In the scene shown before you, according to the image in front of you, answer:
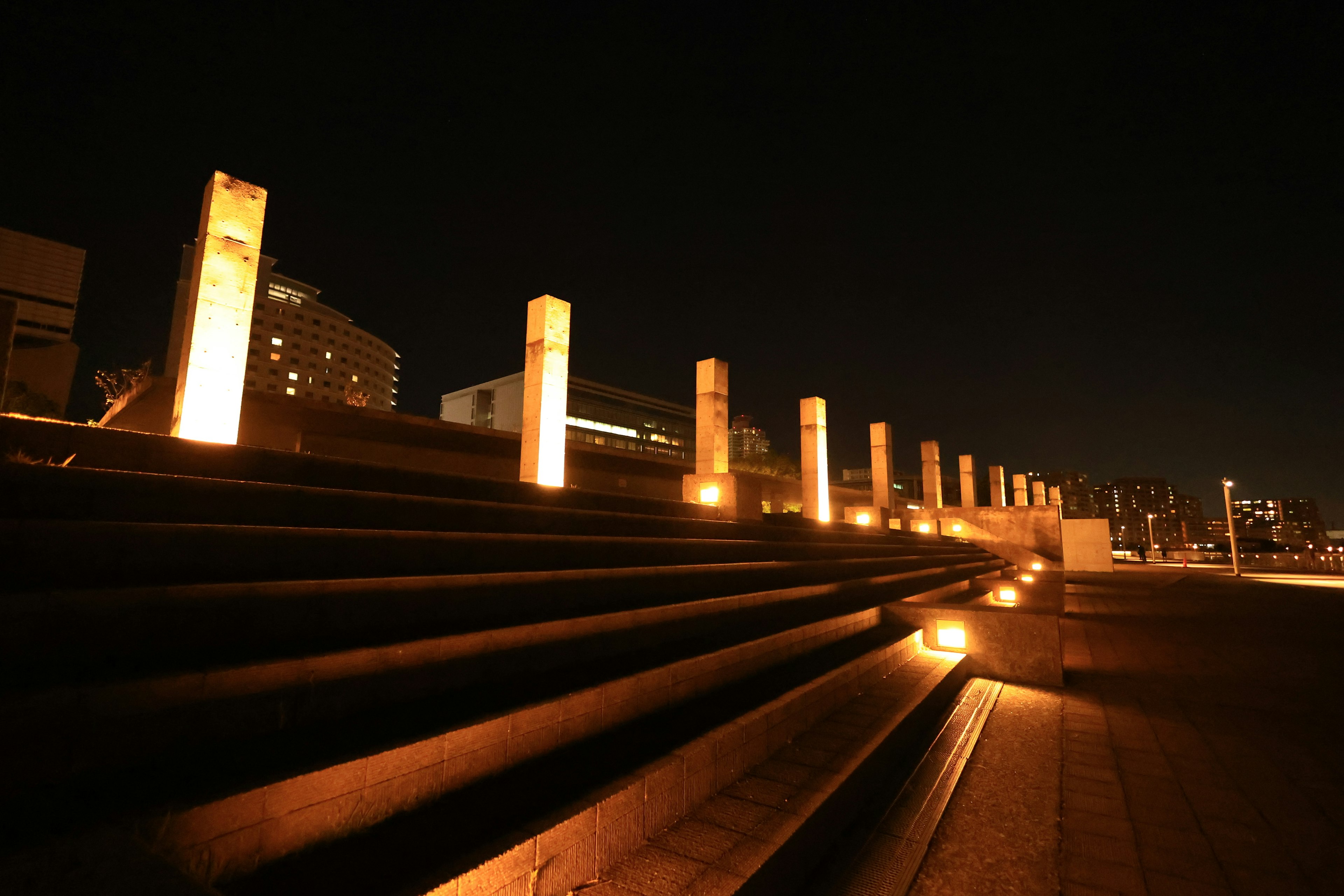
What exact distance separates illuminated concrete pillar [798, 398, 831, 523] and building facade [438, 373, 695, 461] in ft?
138

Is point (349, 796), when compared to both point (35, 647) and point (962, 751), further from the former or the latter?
point (962, 751)

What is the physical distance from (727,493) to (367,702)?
876 centimetres

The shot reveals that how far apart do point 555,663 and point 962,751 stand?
3.46 meters

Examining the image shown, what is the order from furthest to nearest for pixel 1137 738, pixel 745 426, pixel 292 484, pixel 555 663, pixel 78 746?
pixel 745 426
pixel 1137 738
pixel 292 484
pixel 555 663
pixel 78 746

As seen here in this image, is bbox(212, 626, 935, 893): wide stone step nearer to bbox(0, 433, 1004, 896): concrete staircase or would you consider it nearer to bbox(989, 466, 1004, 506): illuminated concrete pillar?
bbox(0, 433, 1004, 896): concrete staircase

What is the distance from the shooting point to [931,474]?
83.6 feet

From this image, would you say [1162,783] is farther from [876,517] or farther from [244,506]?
[876,517]

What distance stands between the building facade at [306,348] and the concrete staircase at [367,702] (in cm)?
7605

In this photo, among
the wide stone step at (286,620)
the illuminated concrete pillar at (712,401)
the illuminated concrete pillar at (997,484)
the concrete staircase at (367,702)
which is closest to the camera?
the concrete staircase at (367,702)

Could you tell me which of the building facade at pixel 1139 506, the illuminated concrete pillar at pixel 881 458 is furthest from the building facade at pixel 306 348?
the building facade at pixel 1139 506

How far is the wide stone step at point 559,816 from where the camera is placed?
1827 millimetres

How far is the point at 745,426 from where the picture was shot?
16250 centimetres

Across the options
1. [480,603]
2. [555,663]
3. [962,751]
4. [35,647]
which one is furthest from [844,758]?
[35,647]

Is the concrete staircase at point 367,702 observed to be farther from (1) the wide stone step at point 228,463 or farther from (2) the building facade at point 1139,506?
(2) the building facade at point 1139,506
